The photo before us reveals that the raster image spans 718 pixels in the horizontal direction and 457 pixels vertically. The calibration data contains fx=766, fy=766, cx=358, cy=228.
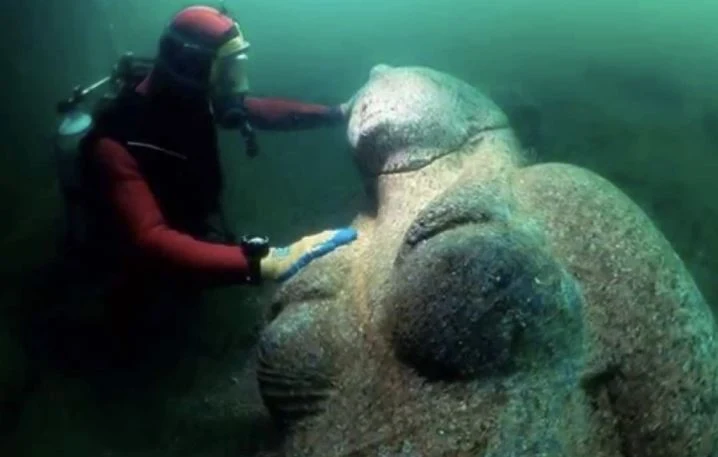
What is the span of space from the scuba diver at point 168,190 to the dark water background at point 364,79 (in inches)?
24.9

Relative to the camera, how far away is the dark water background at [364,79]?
5816 millimetres

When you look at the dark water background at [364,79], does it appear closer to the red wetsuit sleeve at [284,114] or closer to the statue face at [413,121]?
the red wetsuit sleeve at [284,114]

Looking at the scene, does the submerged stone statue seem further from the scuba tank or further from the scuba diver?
the scuba tank

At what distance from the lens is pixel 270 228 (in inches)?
231

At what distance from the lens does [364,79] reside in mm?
8016

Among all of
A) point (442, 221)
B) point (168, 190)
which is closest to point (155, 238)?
point (168, 190)

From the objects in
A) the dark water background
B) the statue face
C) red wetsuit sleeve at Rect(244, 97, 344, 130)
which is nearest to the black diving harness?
the statue face

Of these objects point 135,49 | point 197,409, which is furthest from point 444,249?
point 135,49

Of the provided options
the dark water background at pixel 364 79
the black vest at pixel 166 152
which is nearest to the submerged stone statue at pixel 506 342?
the black vest at pixel 166 152

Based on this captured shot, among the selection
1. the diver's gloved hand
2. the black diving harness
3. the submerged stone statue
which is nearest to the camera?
the submerged stone statue

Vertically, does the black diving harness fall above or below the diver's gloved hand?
above

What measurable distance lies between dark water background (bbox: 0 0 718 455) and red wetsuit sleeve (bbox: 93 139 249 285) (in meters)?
1.21

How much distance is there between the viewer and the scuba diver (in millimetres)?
3879

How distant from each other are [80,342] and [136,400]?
2.43ft
